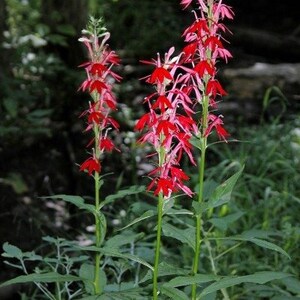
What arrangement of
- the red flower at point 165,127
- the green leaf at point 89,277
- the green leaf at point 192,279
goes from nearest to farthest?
the red flower at point 165,127 → the green leaf at point 192,279 → the green leaf at point 89,277

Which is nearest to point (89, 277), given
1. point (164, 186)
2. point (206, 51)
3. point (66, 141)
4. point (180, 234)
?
point (180, 234)

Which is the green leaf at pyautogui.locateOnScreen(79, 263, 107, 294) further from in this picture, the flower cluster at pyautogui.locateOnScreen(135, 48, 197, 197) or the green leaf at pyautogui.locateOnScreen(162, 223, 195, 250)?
the flower cluster at pyautogui.locateOnScreen(135, 48, 197, 197)

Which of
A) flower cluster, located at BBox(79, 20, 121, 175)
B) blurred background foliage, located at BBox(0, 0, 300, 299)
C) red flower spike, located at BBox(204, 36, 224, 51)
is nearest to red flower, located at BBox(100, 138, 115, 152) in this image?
flower cluster, located at BBox(79, 20, 121, 175)

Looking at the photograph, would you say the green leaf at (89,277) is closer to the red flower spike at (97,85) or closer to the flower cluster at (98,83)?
the flower cluster at (98,83)

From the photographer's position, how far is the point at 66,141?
4973mm

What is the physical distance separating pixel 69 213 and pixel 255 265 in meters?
1.35

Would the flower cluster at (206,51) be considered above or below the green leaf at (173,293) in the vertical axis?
above

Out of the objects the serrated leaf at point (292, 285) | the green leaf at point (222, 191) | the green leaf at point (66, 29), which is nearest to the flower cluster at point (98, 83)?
the green leaf at point (222, 191)

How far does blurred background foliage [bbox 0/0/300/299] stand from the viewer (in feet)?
12.4

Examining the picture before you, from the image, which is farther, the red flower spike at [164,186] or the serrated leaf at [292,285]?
the serrated leaf at [292,285]

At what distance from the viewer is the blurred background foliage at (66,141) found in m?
3.78

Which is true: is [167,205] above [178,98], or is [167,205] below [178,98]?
below

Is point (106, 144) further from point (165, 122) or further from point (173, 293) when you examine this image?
point (173, 293)

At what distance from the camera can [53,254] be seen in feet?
11.1
